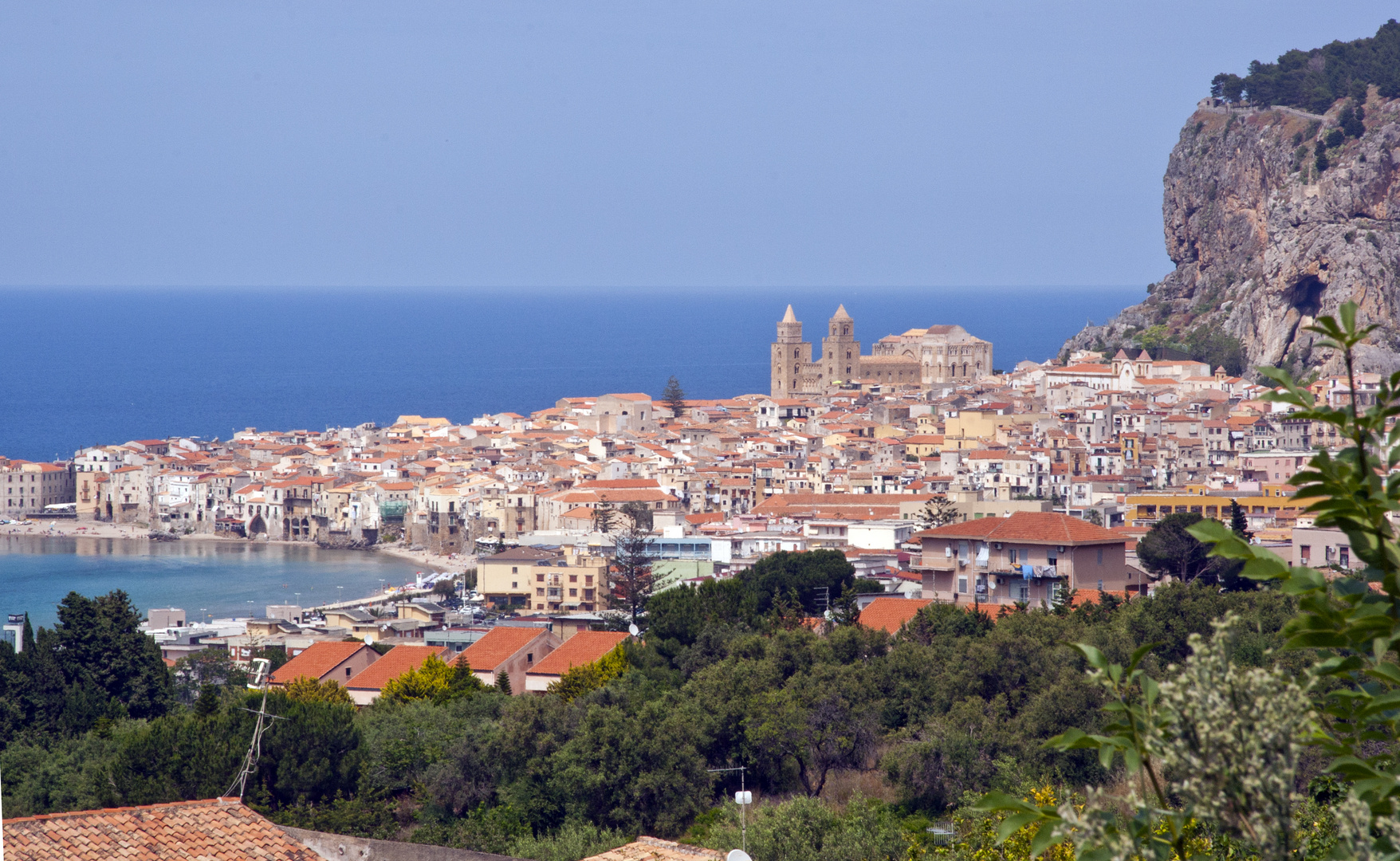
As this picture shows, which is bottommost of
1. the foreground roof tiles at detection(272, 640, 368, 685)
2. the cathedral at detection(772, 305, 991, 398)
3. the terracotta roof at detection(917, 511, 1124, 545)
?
the foreground roof tiles at detection(272, 640, 368, 685)

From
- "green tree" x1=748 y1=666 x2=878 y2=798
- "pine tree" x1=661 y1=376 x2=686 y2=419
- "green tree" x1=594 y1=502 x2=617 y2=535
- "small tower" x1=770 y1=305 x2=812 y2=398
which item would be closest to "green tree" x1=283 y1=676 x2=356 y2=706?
"green tree" x1=748 y1=666 x2=878 y2=798

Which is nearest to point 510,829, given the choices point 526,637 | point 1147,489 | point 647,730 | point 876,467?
point 647,730

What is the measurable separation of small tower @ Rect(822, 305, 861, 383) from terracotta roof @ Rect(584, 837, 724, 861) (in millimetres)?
62682

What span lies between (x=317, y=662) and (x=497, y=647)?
8.01ft

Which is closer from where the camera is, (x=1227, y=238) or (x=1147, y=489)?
(x=1147, y=489)

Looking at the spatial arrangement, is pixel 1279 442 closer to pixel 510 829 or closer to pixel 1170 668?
pixel 510 829

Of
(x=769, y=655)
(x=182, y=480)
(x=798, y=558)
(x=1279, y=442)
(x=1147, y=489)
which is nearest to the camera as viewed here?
(x=769, y=655)

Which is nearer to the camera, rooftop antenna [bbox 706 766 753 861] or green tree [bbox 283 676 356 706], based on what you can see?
rooftop antenna [bbox 706 766 753 861]

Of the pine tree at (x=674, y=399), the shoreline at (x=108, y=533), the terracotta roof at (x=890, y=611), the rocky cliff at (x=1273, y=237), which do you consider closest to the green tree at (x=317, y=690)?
the terracotta roof at (x=890, y=611)

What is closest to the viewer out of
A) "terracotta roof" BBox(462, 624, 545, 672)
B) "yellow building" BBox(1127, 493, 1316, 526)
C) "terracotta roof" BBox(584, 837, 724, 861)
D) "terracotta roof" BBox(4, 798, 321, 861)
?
"terracotta roof" BBox(4, 798, 321, 861)

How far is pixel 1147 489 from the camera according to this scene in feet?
133

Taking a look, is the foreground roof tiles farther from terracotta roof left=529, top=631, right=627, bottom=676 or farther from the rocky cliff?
the rocky cliff

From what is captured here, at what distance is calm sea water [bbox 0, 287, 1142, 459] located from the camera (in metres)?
86.4

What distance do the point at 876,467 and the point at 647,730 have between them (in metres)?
31.7
